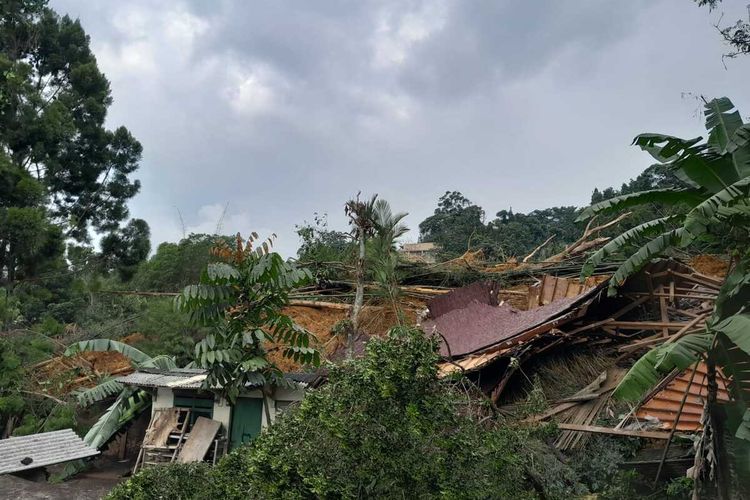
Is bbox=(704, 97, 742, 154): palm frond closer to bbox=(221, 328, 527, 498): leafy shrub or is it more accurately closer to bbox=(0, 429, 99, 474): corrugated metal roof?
bbox=(221, 328, 527, 498): leafy shrub

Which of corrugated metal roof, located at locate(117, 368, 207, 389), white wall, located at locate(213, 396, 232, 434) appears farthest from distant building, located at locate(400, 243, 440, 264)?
corrugated metal roof, located at locate(117, 368, 207, 389)

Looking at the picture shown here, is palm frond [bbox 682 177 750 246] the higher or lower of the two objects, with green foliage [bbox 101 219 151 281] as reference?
lower

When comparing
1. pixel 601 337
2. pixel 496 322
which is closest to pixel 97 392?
pixel 496 322

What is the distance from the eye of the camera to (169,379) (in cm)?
1160

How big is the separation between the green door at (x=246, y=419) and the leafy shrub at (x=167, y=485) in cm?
637

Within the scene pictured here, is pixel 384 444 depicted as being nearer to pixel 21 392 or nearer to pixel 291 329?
pixel 291 329

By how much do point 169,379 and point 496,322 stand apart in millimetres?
6724

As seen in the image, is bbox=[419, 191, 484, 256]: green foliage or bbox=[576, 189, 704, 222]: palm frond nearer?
bbox=[576, 189, 704, 222]: palm frond

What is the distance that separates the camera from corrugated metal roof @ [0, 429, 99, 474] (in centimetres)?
809

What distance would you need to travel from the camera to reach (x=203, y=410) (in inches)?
457

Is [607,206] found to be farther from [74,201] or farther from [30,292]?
[74,201]

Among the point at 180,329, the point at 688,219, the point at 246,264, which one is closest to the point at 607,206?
the point at 688,219

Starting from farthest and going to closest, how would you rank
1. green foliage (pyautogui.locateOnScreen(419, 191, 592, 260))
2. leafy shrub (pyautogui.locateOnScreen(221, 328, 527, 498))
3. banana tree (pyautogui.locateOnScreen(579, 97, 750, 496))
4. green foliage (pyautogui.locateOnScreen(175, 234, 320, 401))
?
green foliage (pyautogui.locateOnScreen(419, 191, 592, 260)), green foliage (pyautogui.locateOnScreen(175, 234, 320, 401)), banana tree (pyautogui.locateOnScreen(579, 97, 750, 496)), leafy shrub (pyautogui.locateOnScreen(221, 328, 527, 498))

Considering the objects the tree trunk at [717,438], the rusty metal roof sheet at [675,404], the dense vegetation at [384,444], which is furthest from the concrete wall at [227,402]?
the tree trunk at [717,438]
